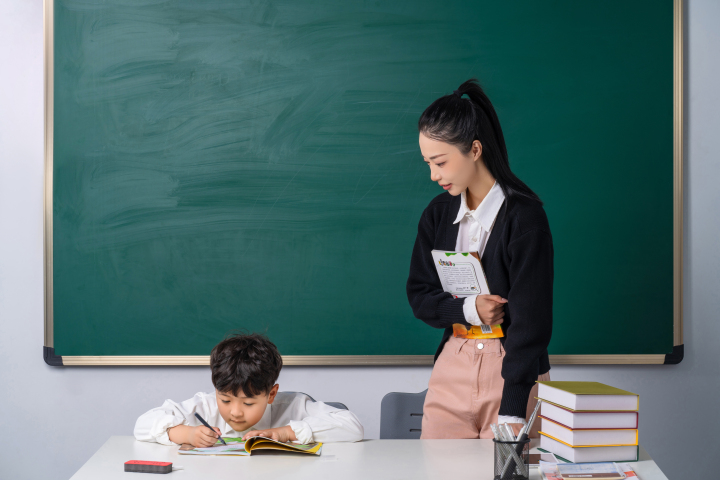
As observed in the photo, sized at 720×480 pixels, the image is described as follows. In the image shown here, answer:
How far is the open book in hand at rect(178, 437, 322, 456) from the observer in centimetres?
135

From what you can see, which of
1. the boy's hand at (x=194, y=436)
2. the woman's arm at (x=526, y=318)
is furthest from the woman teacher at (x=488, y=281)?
the boy's hand at (x=194, y=436)

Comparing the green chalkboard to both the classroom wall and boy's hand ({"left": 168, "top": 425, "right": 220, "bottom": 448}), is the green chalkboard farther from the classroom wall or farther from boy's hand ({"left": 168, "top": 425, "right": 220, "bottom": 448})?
boy's hand ({"left": 168, "top": 425, "right": 220, "bottom": 448})

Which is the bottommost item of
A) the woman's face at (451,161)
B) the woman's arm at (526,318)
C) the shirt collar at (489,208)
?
the woman's arm at (526,318)

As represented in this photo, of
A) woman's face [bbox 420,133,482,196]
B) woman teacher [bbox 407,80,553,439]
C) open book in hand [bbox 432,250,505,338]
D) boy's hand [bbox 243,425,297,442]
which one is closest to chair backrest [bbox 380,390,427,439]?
woman teacher [bbox 407,80,553,439]

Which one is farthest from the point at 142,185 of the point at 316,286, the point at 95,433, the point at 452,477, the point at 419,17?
the point at 452,477

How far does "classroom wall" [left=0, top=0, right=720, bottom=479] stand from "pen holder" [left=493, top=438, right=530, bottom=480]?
4.33ft

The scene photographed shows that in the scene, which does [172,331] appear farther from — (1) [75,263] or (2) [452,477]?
(2) [452,477]

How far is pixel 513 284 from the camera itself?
4.74 ft

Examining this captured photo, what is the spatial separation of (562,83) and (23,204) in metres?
2.39

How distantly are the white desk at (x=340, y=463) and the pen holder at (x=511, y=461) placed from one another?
0.06 m

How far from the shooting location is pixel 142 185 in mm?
2445

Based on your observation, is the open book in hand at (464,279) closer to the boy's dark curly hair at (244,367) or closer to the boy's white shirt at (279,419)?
the boy's white shirt at (279,419)

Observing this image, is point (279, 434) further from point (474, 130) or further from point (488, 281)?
point (474, 130)

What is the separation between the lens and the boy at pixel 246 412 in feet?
4.70
